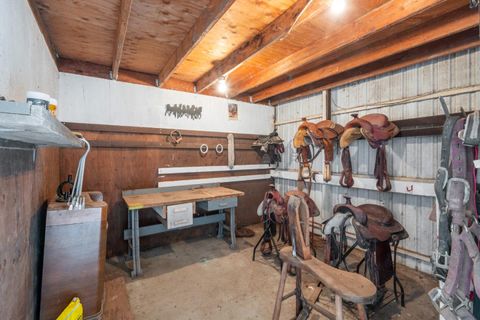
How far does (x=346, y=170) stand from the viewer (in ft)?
10.9

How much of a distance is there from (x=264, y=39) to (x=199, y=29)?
2.30 feet

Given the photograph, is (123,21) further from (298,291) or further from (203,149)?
(298,291)

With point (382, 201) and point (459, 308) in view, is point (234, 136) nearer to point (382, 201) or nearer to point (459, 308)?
point (382, 201)

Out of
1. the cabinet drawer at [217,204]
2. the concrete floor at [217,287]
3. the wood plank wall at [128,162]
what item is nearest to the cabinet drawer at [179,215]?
the cabinet drawer at [217,204]

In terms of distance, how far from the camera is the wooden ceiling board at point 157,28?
1982 millimetres

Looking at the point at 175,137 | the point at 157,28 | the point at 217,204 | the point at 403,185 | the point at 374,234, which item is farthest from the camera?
the point at 175,137

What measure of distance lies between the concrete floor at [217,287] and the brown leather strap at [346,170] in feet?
4.14

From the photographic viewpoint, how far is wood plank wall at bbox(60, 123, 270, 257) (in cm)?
311

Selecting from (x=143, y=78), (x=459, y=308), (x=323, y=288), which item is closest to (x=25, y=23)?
(x=143, y=78)

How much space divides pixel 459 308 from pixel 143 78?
4.17m

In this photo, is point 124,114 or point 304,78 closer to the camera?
point 124,114

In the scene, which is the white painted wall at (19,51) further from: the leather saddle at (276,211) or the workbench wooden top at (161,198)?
the leather saddle at (276,211)

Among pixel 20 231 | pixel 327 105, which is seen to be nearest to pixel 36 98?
pixel 20 231

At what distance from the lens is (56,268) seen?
61.0 inches
